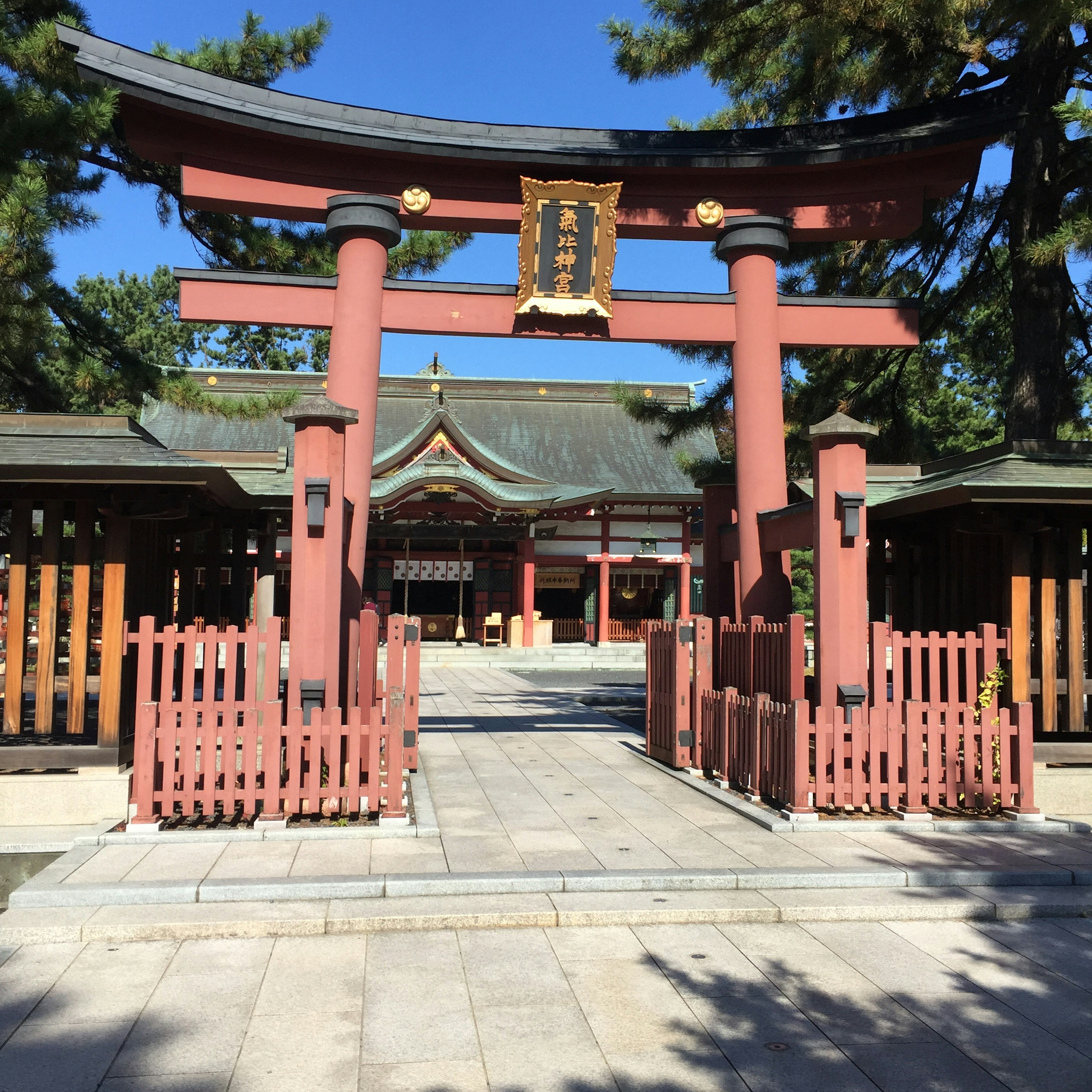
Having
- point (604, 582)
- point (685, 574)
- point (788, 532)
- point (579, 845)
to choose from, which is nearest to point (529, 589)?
point (604, 582)

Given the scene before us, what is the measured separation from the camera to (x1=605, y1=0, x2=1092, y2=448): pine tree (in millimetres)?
8914

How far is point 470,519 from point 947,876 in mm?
22221

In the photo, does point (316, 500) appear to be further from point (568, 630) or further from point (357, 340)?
point (568, 630)

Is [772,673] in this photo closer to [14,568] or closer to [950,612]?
[950,612]

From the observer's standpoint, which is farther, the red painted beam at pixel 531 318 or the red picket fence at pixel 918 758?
the red painted beam at pixel 531 318

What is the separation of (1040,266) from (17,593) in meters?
9.57

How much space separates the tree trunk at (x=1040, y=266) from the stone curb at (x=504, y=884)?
5922mm

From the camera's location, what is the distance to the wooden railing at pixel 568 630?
29.1 metres

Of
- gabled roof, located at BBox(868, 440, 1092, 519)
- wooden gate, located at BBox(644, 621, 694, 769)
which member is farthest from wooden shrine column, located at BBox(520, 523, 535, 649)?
gabled roof, located at BBox(868, 440, 1092, 519)

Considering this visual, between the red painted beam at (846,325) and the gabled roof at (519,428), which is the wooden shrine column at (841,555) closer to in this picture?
the red painted beam at (846,325)

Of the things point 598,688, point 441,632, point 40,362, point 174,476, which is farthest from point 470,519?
point 174,476

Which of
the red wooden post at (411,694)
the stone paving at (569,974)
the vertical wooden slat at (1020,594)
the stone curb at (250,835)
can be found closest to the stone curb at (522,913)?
the stone paving at (569,974)

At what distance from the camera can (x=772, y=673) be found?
828 centimetres

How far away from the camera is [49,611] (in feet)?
24.3
